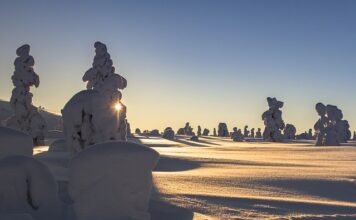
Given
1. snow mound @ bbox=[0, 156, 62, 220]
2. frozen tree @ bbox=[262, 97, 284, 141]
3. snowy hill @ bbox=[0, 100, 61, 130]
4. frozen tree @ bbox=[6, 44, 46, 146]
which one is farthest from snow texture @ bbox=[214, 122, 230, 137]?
snow mound @ bbox=[0, 156, 62, 220]

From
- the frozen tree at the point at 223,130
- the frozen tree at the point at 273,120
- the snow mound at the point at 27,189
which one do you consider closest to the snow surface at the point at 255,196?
the snow mound at the point at 27,189

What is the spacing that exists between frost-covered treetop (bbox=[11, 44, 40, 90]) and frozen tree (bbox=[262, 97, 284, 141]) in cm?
2309

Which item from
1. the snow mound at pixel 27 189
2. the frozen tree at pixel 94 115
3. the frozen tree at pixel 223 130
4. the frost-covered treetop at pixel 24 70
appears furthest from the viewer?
the frozen tree at pixel 223 130

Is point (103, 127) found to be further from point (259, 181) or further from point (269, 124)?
point (269, 124)

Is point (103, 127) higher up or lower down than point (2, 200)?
higher up

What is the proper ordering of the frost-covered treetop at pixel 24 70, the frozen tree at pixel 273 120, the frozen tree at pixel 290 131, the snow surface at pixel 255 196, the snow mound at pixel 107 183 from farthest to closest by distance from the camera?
the frozen tree at pixel 290 131
the frozen tree at pixel 273 120
the frost-covered treetop at pixel 24 70
the snow surface at pixel 255 196
the snow mound at pixel 107 183

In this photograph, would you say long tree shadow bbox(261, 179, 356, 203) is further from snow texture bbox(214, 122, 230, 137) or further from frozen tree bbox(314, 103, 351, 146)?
snow texture bbox(214, 122, 230, 137)

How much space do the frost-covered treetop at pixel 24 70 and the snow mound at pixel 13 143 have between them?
63.3 ft

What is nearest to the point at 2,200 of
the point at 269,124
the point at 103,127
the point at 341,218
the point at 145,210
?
the point at 145,210

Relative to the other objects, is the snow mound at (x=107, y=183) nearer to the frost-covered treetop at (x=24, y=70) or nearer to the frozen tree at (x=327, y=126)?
the frost-covered treetop at (x=24, y=70)

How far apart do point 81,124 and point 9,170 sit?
8.12m

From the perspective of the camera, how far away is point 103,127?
13250 millimetres

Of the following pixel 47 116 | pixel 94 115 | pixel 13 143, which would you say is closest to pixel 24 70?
pixel 94 115

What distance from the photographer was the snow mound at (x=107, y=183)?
224 inches
